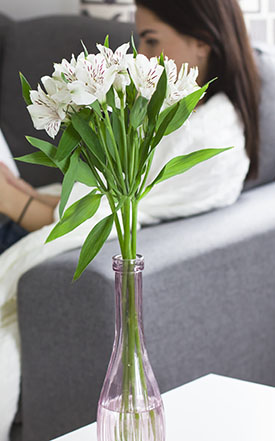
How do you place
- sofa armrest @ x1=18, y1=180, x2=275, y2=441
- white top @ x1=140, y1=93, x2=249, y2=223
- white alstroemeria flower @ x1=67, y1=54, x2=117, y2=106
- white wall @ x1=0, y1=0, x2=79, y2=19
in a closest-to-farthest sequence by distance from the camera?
white alstroemeria flower @ x1=67, y1=54, x2=117, y2=106 → sofa armrest @ x1=18, y1=180, x2=275, y2=441 → white top @ x1=140, y1=93, x2=249, y2=223 → white wall @ x1=0, y1=0, x2=79, y2=19

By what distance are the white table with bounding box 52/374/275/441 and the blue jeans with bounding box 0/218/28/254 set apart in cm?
69

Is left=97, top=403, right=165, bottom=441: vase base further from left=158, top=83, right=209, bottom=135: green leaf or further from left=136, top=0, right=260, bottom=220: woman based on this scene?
left=136, top=0, right=260, bottom=220: woman

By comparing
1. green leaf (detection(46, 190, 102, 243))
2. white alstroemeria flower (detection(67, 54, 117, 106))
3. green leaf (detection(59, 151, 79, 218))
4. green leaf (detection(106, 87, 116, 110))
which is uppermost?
white alstroemeria flower (detection(67, 54, 117, 106))

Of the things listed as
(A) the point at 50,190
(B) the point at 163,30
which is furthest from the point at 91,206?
(A) the point at 50,190

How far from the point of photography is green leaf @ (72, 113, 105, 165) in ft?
2.25

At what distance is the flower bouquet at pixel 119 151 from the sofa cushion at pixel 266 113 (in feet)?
3.34

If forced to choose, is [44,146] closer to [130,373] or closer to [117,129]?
[117,129]

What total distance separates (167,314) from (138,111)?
0.68 metres

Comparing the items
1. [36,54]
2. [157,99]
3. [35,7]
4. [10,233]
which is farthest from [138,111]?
[35,7]

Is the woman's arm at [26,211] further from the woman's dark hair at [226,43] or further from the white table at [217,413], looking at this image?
the white table at [217,413]

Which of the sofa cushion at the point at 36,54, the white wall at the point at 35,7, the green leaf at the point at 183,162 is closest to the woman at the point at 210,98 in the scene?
the sofa cushion at the point at 36,54

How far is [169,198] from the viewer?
5.01ft

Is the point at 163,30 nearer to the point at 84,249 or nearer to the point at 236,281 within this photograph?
the point at 236,281

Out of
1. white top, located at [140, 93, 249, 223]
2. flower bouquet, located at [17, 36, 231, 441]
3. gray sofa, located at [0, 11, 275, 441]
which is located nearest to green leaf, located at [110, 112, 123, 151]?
flower bouquet, located at [17, 36, 231, 441]
